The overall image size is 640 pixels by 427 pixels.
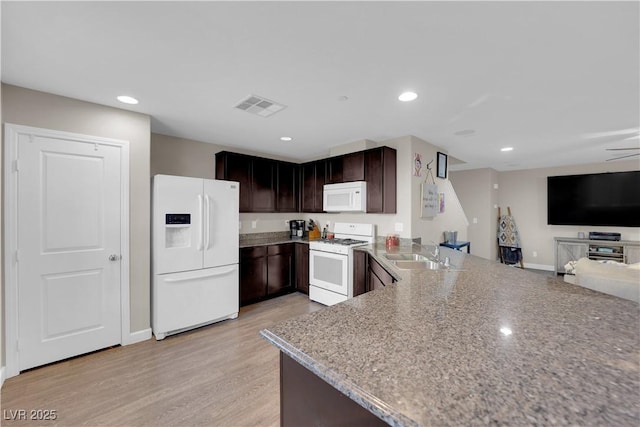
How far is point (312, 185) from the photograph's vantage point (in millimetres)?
4457

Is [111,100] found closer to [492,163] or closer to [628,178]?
[492,163]

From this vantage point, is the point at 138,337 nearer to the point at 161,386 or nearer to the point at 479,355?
the point at 161,386

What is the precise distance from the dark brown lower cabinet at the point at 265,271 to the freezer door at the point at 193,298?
0.33 meters

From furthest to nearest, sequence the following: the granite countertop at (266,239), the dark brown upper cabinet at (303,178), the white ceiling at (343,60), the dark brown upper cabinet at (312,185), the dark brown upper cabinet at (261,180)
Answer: the dark brown upper cabinet at (312,185) → the granite countertop at (266,239) → the dark brown upper cabinet at (261,180) → the dark brown upper cabinet at (303,178) → the white ceiling at (343,60)

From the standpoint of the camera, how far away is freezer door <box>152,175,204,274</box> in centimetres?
279

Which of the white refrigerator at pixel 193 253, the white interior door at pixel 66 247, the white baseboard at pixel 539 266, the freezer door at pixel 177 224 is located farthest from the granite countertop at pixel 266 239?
the white baseboard at pixel 539 266

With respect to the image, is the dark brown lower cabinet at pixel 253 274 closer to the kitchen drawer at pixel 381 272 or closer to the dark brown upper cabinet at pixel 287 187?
the dark brown upper cabinet at pixel 287 187

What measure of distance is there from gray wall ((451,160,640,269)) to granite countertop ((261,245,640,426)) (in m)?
5.42

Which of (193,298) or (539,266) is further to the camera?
(539,266)

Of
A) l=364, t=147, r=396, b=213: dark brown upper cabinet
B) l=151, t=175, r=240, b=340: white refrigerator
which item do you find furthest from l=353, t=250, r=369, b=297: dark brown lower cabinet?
l=151, t=175, r=240, b=340: white refrigerator

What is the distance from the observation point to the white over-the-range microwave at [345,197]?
3.67 meters

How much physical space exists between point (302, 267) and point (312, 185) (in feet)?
4.50

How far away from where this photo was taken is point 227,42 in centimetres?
161

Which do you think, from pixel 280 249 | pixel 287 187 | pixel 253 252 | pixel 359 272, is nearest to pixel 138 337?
pixel 253 252
